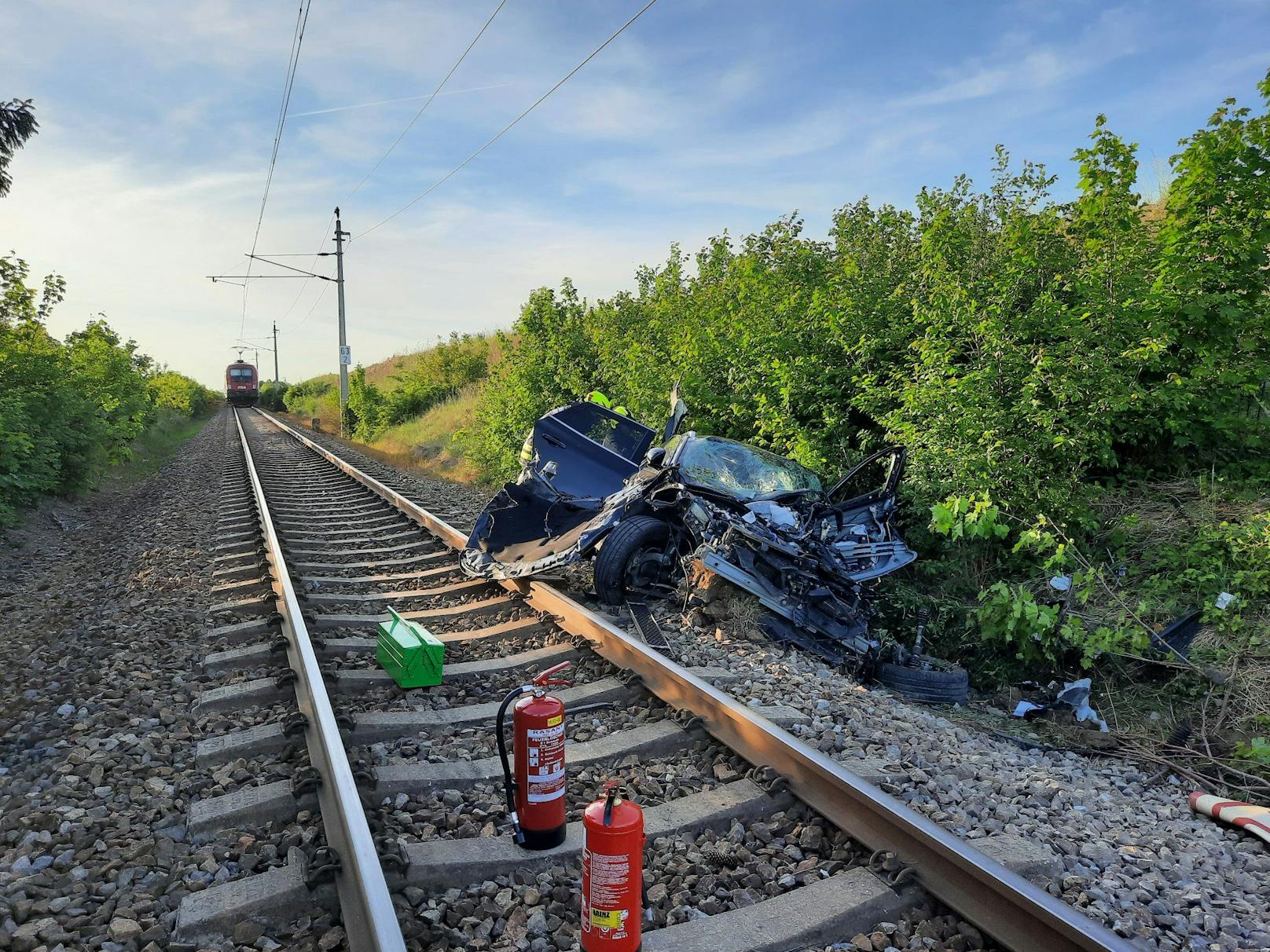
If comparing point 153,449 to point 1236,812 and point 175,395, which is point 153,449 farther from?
point 1236,812

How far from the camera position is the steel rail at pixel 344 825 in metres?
2.52

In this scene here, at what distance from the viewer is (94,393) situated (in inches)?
642

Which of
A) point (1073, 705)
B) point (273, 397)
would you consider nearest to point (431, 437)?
point (1073, 705)

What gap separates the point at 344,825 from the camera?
9.91ft

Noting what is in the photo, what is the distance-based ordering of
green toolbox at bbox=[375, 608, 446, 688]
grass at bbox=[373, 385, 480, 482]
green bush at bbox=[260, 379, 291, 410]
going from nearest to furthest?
green toolbox at bbox=[375, 608, 446, 688], grass at bbox=[373, 385, 480, 482], green bush at bbox=[260, 379, 291, 410]

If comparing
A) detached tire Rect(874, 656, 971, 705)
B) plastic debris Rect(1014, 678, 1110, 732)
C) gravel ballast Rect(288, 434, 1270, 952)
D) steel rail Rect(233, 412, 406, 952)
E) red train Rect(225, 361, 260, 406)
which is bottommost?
plastic debris Rect(1014, 678, 1110, 732)

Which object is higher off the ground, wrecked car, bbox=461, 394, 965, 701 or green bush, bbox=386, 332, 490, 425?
green bush, bbox=386, 332, 490, 425

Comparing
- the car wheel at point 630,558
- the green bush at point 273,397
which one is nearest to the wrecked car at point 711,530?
the car wheel at point 630,558

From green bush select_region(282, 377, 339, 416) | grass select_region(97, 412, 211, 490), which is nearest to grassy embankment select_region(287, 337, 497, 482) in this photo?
grass select_region(97, 412, 211, 490)

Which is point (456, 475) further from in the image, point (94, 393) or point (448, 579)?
point (448, 579)

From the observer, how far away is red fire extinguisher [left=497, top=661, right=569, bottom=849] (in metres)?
3.09

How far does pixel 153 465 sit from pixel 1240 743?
23.3 meters

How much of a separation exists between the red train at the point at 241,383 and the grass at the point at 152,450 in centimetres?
1562

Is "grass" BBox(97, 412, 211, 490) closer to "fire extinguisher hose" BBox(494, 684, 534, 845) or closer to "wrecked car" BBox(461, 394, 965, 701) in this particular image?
"wrecked car" BBox(461, 394, 965, 701)
